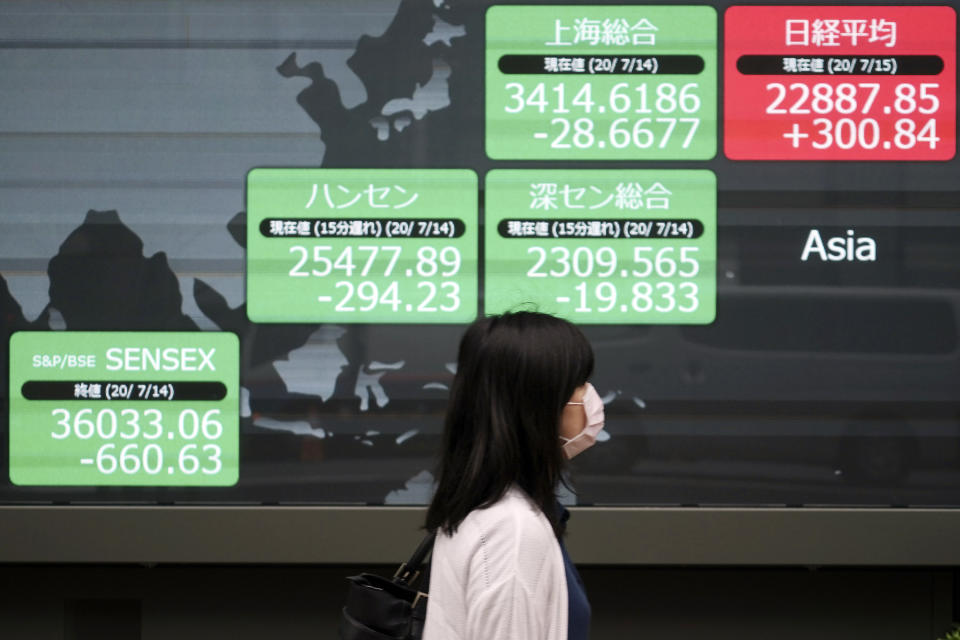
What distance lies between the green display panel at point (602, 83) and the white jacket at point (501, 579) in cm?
220

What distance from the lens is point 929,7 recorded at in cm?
411

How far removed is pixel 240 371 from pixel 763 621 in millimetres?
2118

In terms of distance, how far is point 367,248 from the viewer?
4.07 meters

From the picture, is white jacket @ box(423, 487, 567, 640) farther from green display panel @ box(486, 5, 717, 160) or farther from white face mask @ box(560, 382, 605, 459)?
green display panel @ box(486, 5, 717, 160)

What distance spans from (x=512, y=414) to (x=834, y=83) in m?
2.51

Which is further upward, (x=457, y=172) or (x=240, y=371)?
(x=457, y=172)

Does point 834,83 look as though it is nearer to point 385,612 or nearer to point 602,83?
point 602,83

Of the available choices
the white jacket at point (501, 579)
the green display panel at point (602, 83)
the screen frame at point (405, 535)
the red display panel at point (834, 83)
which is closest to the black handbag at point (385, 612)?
the white jacket at point (501, 579)

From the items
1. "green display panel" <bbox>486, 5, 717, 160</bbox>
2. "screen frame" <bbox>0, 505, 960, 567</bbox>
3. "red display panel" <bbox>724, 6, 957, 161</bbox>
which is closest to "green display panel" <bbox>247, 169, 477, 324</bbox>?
"green display panel" <bbox>486, 5, 717, 160</bbox>

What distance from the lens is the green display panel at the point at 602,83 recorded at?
4.08m

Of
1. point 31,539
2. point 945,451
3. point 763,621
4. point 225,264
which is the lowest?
point 763,621

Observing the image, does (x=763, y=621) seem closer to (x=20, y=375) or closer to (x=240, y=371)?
(x=240, y=371)

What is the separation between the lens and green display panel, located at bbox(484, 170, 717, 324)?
13.3ft

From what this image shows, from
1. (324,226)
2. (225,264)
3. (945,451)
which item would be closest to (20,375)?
(225,264)
